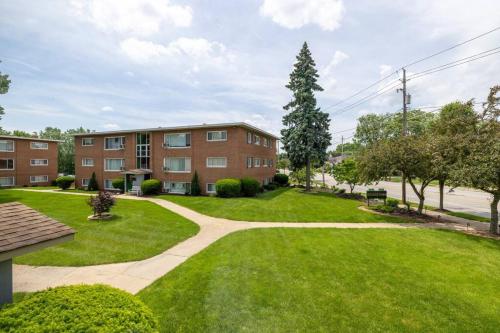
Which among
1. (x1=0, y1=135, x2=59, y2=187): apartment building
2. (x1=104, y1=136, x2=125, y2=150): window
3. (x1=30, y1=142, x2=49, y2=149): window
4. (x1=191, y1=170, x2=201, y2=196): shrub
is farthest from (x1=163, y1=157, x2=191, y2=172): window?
(x1=30, y1=142, x2=49, y2=149): window

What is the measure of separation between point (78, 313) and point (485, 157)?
15926 millimetres

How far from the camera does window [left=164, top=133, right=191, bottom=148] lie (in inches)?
1067

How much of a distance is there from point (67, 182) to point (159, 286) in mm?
33798

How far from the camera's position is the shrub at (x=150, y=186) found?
26.0 meters

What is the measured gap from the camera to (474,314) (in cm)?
584

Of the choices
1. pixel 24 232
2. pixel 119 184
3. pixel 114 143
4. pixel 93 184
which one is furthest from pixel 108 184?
pixel 24 232

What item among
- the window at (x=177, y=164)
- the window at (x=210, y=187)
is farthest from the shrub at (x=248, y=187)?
the window at (x=177, y=164)

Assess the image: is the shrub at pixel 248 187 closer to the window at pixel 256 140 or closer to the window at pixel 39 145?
the window at pixel 256 140

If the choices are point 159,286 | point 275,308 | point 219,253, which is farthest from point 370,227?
point 159,286

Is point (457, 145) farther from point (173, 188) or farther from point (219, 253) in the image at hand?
point (173, 188)

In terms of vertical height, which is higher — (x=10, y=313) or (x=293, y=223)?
(x=10, y=313)

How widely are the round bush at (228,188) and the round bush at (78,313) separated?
18.9 meters

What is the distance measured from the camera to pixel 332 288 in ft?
22.6

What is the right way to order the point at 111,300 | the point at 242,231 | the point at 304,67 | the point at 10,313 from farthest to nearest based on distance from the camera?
the point at 304,67 < the point at 242,231 < the point at 111,300 < the point at 10,313
